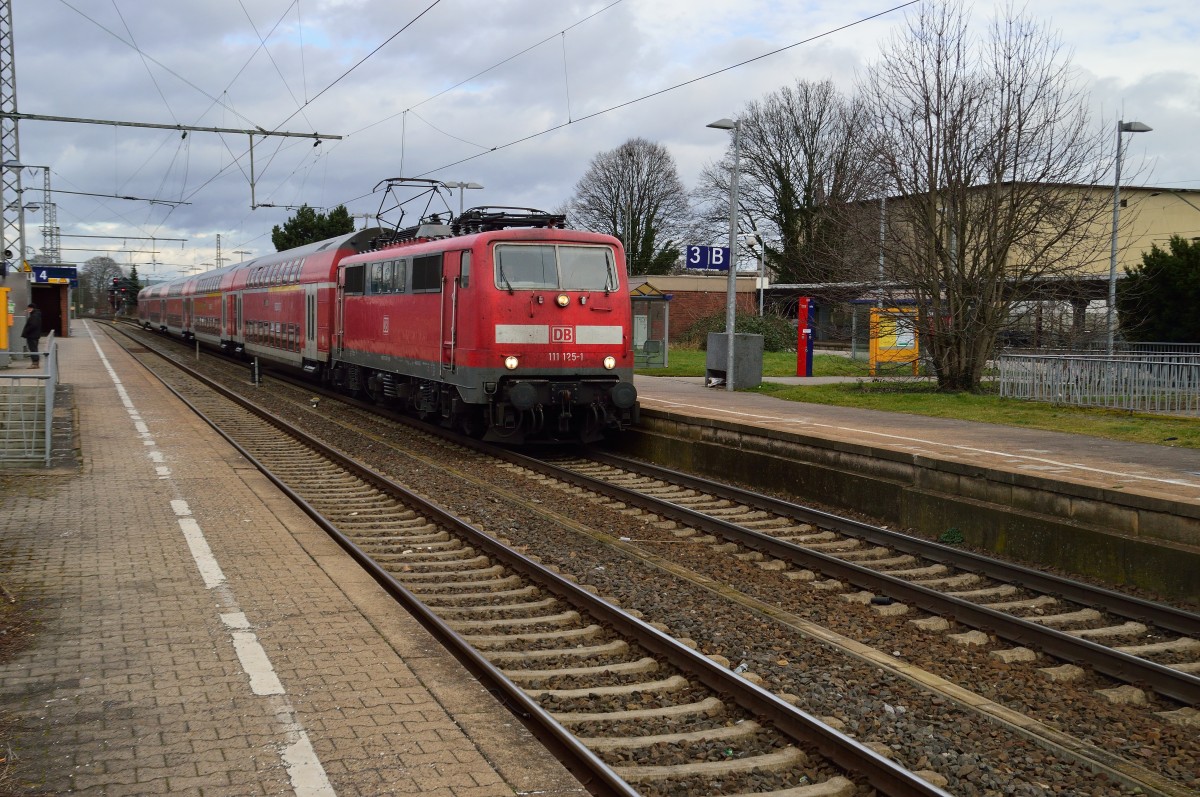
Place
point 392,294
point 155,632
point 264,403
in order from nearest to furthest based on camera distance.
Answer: point 155,632, point 392,294, point 264,403

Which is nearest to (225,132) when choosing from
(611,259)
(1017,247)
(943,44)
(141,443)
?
(141,443)

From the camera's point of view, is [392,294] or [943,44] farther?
[943,44]

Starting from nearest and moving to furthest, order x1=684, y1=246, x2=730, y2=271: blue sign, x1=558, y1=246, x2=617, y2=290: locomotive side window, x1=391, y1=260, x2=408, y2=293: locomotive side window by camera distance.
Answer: x1=558, y1=246, x2=617, y2=290: locomotive side window < x1=391, y1=260, x2=408, y2=293: locomotive side window < x1=684, y1=246, x2=730, y2=271: blue sign

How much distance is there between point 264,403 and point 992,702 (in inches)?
800

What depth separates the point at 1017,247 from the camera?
2162 centimetres

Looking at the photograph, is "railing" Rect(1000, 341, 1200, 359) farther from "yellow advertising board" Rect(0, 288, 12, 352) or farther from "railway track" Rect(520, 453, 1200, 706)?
"yellow advertising board" Rect(0, 288, 12, 352)

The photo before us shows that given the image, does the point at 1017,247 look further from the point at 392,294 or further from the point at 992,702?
the point at 992,702

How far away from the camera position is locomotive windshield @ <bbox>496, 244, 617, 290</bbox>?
15055 millimetres

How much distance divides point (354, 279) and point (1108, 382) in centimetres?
1360

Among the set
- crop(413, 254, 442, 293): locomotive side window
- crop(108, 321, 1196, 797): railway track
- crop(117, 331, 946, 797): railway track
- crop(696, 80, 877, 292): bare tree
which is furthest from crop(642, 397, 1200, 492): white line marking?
crop(696, 80, 877, 292): bare tree

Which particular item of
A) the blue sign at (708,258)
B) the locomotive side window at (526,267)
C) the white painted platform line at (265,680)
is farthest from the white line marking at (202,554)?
the blue sign at (708,258)

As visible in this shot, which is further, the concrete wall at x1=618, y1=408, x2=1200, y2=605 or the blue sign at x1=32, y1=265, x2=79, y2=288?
the blue sign at x1=32, y1=265, x2=79, y2=288

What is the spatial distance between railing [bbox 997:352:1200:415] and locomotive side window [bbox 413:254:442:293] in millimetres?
10312

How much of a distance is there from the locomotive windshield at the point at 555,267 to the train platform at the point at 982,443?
2.31 metres
